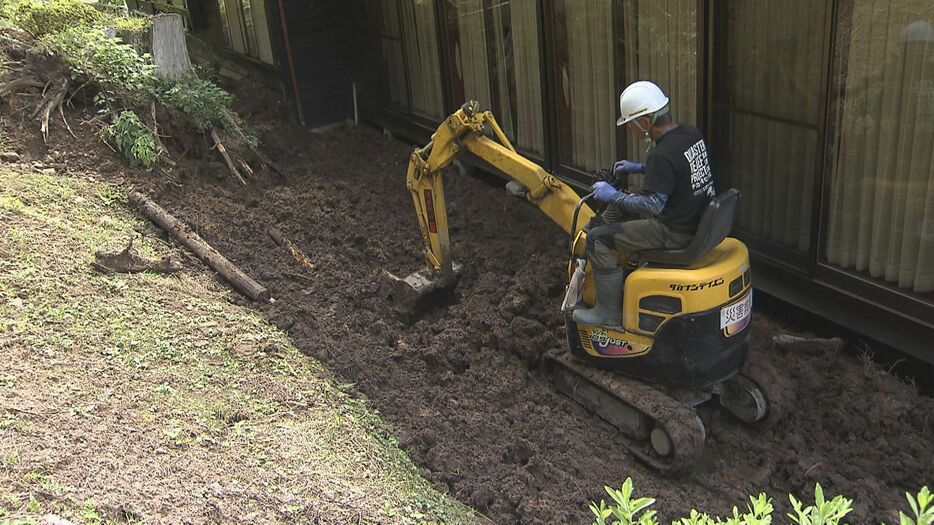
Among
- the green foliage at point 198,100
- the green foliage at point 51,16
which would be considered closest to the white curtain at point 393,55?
the green foliage at point 198,100

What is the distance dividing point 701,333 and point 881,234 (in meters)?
1.69

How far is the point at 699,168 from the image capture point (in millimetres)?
5316

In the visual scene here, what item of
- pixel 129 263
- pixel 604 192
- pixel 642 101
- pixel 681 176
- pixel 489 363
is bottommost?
pixel 489 363

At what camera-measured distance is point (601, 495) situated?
5250 millimetres

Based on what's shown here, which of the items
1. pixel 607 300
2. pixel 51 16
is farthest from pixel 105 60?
pixel 607 300

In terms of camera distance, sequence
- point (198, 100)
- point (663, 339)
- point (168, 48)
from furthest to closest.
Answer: point (168, 48) → point (198, 100) → point (663, 339)

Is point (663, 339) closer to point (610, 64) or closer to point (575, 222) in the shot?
point (575, 222)

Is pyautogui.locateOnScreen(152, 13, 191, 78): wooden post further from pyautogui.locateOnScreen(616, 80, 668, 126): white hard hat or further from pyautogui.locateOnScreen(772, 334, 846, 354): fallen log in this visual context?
pyautogui.locateOnScreen(772, 334, 846, 354): fallen log

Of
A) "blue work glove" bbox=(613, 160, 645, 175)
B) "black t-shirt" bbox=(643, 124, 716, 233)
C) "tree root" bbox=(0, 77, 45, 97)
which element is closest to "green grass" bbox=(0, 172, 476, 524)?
"black t-shirt" bbox=(643, 124, 716, 233)

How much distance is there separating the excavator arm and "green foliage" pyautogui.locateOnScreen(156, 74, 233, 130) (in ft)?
13.0

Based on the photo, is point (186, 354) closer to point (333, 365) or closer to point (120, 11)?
point (333, 365)

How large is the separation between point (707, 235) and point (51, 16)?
8.86 m

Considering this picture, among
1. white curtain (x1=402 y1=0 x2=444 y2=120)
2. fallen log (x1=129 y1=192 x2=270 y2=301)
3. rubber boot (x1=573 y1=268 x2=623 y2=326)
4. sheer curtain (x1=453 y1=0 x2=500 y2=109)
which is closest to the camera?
rubber boot (x1=573 y1=268 x2=623 y2=326)

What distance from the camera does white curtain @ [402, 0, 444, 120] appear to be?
10.9m
